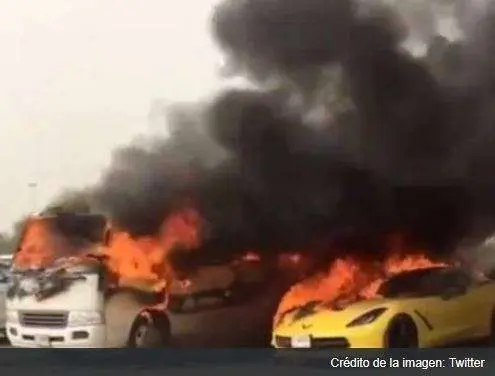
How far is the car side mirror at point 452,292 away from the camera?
2172 mm

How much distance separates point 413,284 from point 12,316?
5.01 ft

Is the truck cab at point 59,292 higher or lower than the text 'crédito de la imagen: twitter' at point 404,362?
higher

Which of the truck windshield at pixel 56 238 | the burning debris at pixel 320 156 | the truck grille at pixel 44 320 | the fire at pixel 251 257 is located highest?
the burning debris at pixel 320 156

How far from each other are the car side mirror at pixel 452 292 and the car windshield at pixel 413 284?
1.3 inches

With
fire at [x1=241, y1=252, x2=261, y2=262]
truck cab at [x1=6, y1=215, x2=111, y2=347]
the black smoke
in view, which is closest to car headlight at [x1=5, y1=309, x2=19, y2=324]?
truck cab at [x1=6, y1=215, x2=111, y2=347]

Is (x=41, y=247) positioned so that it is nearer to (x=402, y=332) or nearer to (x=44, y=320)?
(x=44, y=320)

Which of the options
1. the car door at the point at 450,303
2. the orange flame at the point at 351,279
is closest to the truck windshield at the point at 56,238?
the orange flame at the point at 351,279

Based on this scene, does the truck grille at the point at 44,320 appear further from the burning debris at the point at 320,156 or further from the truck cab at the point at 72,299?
the burning debris at the point at 320,156

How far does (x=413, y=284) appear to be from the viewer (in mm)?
2172

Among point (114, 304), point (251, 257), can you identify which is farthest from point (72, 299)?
point (251, 257)

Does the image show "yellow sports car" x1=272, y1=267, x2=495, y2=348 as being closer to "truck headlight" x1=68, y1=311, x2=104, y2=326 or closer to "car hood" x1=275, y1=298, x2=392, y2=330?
"car hood" x1=275, y1=298, x2=392, y2=330

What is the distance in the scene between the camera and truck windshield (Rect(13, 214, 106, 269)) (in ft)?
7.03

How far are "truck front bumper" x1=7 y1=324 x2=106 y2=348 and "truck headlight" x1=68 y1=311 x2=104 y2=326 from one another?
16 mm

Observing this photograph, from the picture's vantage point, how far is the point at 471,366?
223 cm
